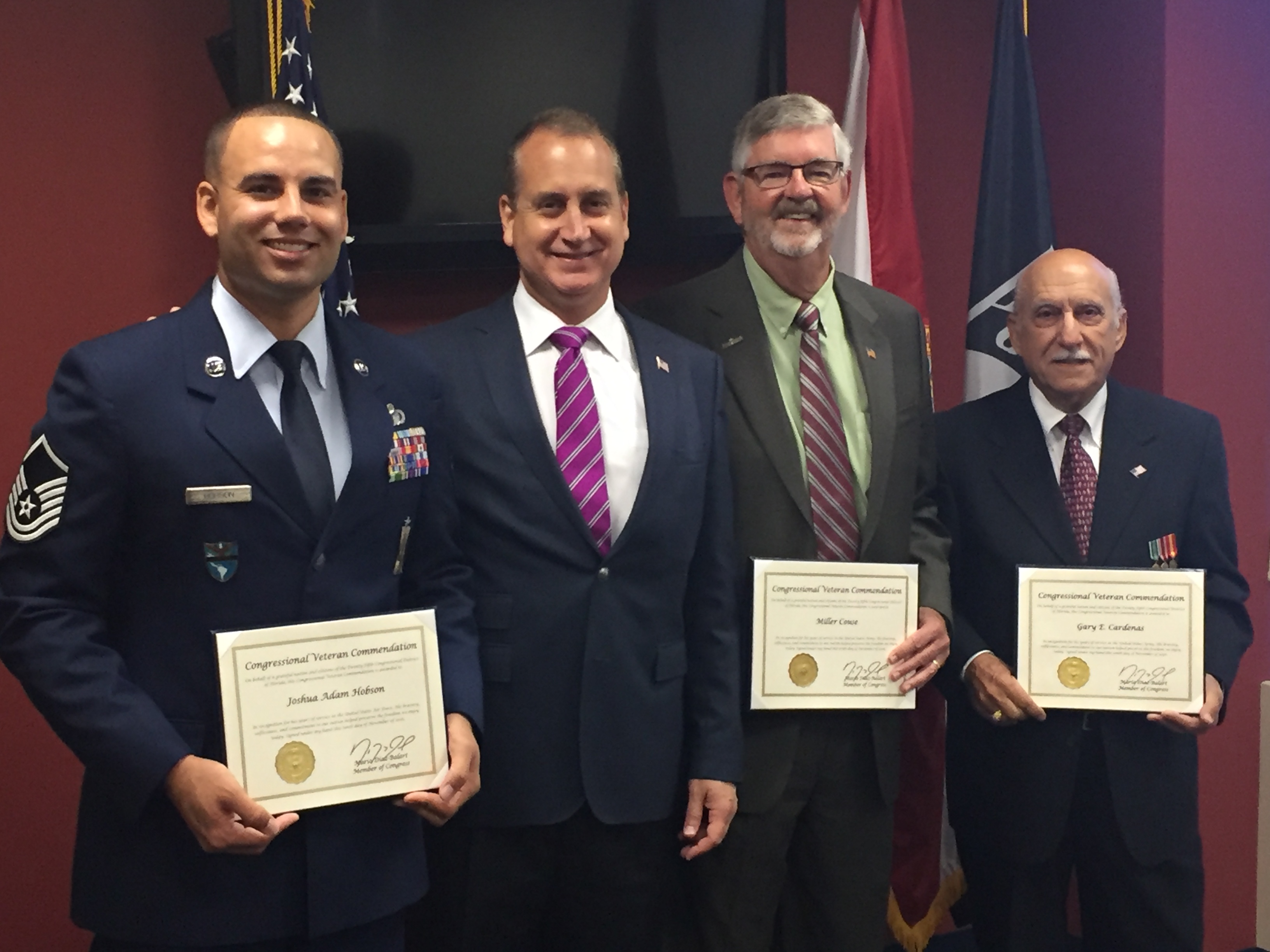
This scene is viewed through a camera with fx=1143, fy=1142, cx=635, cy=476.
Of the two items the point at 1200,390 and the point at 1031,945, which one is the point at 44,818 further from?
the point at 1200,390

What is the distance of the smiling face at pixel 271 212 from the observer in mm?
1599

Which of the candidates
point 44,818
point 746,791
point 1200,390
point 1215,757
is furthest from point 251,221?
point 1215,757

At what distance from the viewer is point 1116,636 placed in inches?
91.3

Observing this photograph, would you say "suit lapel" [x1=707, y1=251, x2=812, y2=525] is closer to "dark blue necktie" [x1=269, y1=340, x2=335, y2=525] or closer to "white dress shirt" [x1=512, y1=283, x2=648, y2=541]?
"white dress shirt" [x1=512, y1=283, x2=648, y2=541]

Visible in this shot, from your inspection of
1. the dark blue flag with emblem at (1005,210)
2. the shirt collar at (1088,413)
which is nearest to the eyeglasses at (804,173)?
the shirt collar at (1088,413)

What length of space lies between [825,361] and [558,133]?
2.34ft

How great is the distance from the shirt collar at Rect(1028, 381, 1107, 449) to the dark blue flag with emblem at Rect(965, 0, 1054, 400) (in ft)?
1.70

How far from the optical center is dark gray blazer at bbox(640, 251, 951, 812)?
2203 millimetres

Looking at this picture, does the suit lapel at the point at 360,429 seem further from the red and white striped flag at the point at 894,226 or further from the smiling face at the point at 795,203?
the red and white striped flag at the point at 894,226

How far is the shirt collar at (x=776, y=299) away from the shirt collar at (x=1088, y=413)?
581 mm

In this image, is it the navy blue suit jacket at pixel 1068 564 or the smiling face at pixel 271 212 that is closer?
the smiling face at pixel 271 212

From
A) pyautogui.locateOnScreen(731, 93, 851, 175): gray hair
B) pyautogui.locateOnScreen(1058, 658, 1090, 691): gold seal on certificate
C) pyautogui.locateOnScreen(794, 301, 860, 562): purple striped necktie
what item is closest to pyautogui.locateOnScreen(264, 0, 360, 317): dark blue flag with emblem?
pyautogui.locateOnScreen(731, 93, 851, 175): gray hair

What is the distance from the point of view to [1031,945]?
99.3 inches

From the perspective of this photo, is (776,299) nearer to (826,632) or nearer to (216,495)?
(826,632)
